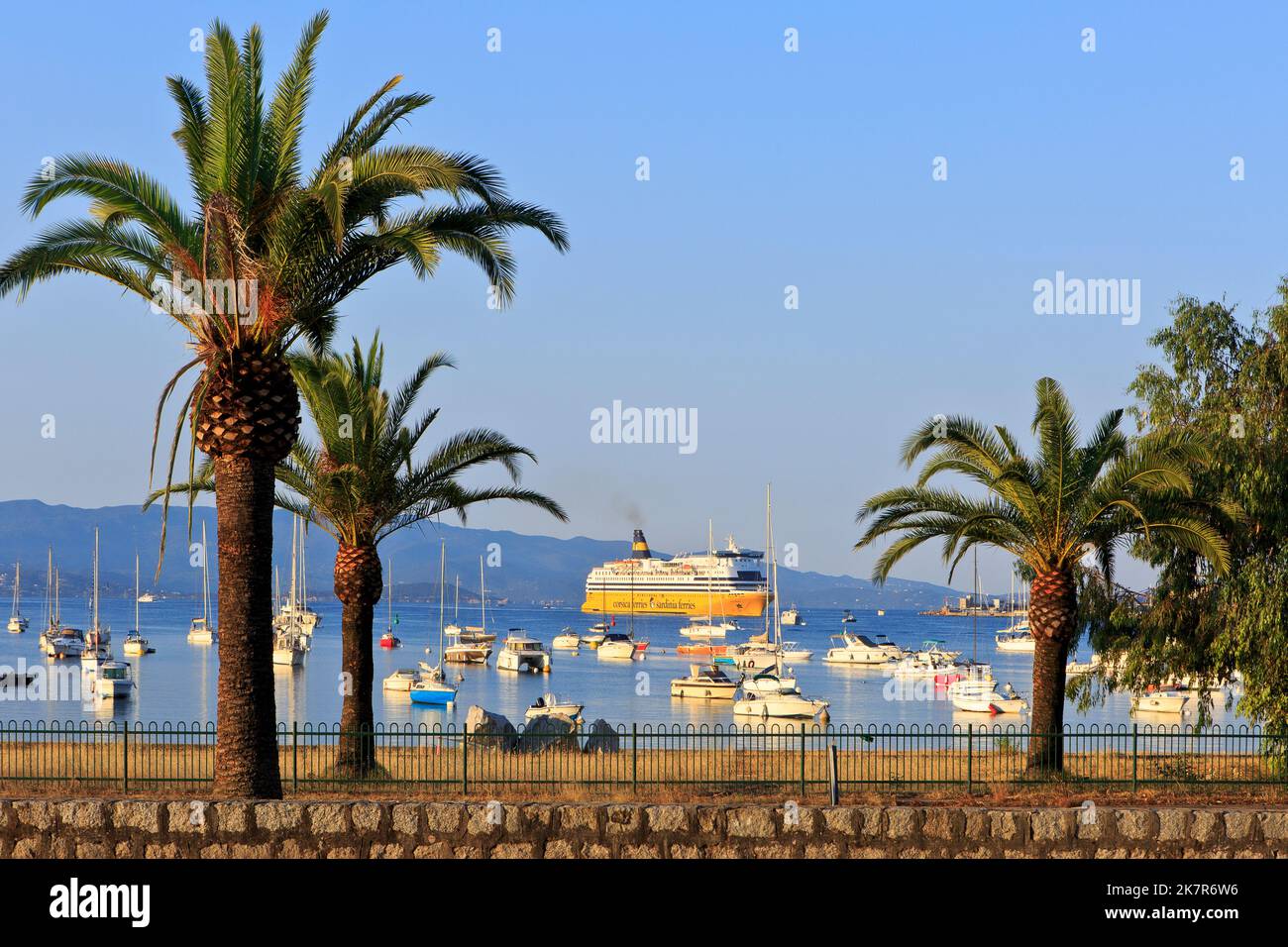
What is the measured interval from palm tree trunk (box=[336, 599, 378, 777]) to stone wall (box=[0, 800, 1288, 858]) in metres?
8.07

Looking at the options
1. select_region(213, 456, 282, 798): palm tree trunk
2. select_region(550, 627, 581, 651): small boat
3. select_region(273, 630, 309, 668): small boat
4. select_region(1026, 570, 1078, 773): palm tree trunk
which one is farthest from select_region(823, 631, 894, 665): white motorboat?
select_region(213, 456, 282, 798): palm tree trunk

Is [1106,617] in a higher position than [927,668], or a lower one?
higher

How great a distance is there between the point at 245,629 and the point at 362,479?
7408 millimetres

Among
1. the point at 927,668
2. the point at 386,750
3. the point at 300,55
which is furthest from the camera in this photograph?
the point at 927,668

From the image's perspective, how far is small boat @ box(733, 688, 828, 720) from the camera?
64.0 meters

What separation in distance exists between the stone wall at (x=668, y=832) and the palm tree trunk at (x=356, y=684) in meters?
8.07

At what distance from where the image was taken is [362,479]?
2406 cm

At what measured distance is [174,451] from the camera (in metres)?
16.3

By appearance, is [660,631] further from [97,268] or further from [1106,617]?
[97,268]

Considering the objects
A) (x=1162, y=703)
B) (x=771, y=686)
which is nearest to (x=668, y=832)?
(x=771, y=686)

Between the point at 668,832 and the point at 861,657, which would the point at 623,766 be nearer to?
the point at 668,832

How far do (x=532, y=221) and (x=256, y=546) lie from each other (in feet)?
16.9

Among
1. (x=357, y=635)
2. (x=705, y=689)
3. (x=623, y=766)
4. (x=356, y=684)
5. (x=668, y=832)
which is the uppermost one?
(x=357, y=635)
